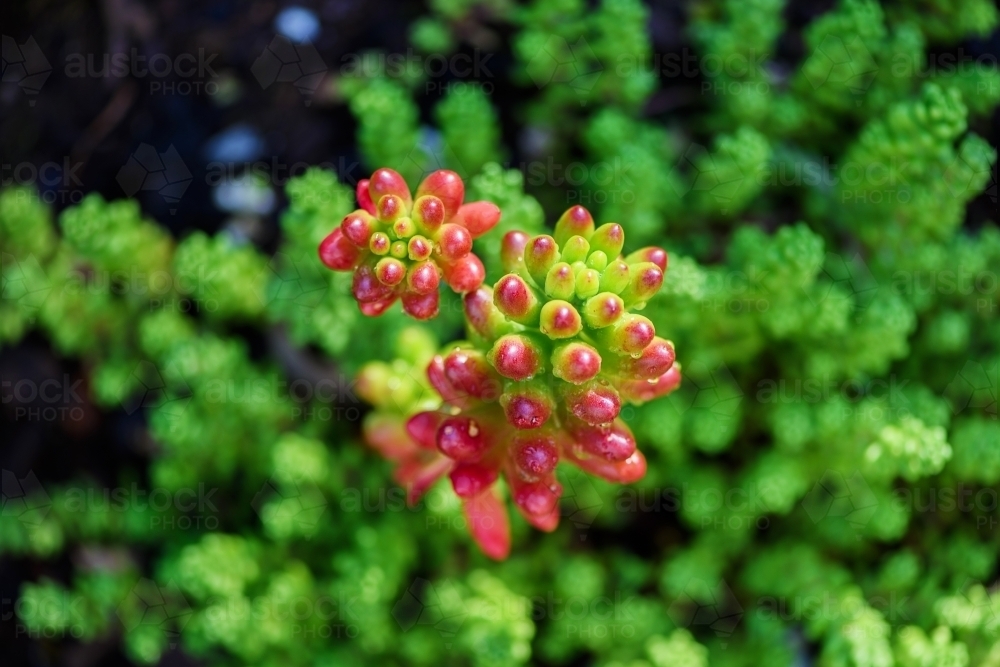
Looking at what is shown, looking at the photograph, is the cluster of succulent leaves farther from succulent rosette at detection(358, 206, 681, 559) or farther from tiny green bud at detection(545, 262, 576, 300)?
tiny green bud at detection(545, 262, 576, 300)

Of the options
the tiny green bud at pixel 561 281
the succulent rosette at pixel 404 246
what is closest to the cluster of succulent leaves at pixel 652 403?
the succulent rosette at pixel 404 246

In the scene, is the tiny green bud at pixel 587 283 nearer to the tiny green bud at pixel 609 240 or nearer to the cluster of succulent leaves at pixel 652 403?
the tiny green bud at pixel 609 240

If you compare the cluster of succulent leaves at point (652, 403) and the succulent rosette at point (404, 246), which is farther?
the cluster of succulent leaves at point (652, 403)

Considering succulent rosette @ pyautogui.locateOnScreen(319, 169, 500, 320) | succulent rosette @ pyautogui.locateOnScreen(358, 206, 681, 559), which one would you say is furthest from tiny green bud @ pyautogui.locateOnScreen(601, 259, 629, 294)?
succulent rosette @ pyautogui.locateOnScreen(319, 169, 500, 320)

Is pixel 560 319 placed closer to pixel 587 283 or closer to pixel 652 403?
pixel 587 283

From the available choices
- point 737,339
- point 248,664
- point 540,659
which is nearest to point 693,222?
point 737,339

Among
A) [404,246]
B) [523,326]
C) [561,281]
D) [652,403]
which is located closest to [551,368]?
[523,326]
